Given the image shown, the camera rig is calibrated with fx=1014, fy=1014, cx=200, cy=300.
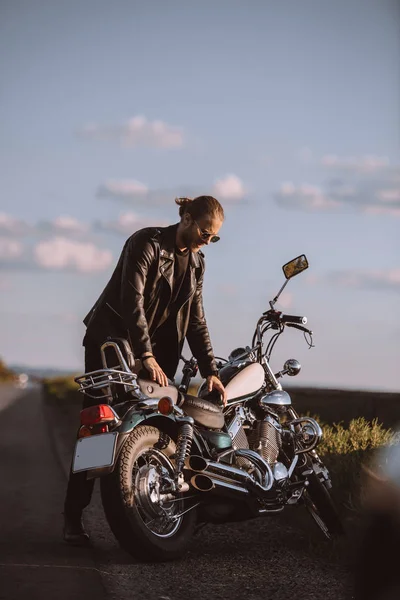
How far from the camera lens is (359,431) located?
895cm

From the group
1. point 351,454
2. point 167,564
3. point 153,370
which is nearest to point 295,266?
point 153,370

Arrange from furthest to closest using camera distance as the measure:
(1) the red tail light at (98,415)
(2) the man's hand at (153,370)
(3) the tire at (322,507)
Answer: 1. (3) the tire at (322,507)
2. (2) the man's hand at (153,370)
3. (1) the red tail light at (98,415)

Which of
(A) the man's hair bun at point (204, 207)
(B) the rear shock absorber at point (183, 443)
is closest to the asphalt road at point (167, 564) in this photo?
(B) the rear shock absorber at point (183, 443)

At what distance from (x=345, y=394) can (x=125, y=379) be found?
5.31 m

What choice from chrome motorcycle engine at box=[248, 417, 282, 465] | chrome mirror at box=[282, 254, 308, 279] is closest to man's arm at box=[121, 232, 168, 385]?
chrome motorcycle engine at box=[248, 417, 282, 465]

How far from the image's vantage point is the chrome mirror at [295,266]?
720cm

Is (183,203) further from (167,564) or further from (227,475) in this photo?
(167,564)

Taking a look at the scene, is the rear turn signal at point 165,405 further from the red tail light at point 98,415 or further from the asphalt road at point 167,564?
the asphalt road at point 167,564

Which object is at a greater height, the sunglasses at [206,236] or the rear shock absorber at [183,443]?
the sunglasses at [206,236]

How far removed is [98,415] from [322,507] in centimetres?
211

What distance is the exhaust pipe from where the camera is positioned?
20.3 ft

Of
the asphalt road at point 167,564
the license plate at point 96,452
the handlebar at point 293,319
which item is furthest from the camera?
the handlebar at point 293,319

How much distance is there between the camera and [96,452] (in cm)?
578

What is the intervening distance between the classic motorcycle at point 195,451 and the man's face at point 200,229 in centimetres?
81
